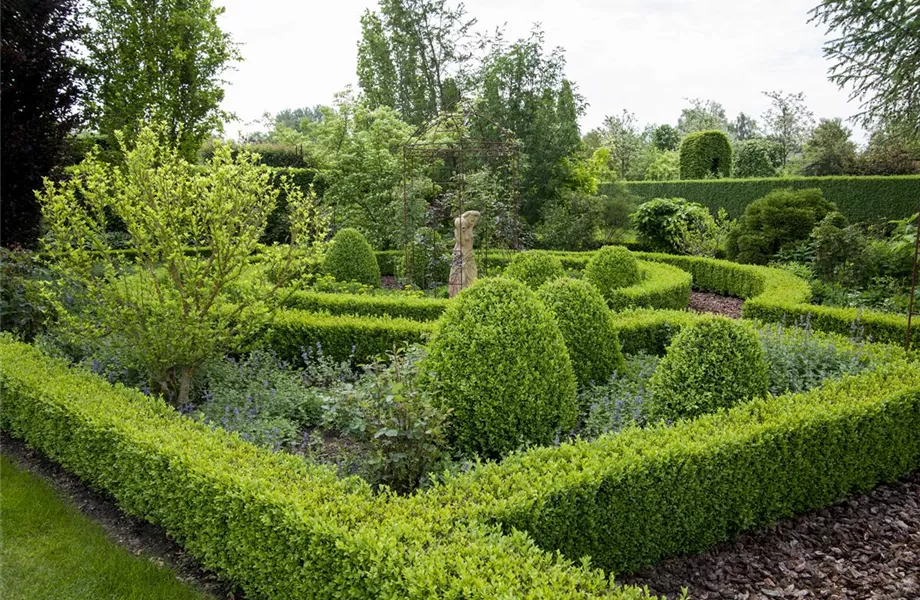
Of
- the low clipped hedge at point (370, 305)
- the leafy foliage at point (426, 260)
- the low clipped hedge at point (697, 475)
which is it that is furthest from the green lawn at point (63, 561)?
the leafy foliage at point (426, 260)

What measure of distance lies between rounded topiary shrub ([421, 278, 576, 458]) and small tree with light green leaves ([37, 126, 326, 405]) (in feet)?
5.90

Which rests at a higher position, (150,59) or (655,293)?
(150,59)

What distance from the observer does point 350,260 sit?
37.6ft

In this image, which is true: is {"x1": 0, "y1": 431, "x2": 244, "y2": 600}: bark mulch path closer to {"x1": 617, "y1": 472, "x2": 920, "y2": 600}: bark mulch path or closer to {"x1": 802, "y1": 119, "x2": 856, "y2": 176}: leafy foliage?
{"x1": 617, "y1": 472, "x2": 920, "y2": 600}: bark mulch path

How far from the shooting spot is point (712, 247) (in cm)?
1653

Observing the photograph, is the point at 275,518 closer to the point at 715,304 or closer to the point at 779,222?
the point at 715,304

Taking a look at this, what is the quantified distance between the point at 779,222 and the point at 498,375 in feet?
40.8

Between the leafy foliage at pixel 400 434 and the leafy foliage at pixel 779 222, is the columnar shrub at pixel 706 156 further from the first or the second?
the leafy foliage at pixel 400 434

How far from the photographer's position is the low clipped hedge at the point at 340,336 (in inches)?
272

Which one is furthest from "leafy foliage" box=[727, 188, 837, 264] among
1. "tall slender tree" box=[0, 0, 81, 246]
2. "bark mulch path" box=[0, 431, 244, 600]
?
"bark mulch path" box=[0, 431, 244, 600]

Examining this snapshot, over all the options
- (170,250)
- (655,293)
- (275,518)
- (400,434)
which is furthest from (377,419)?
(655,293)

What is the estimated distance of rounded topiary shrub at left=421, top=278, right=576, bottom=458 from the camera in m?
4.39

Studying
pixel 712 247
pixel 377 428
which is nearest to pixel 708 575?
pixel 377 428

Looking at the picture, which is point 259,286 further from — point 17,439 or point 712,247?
point 712,247
